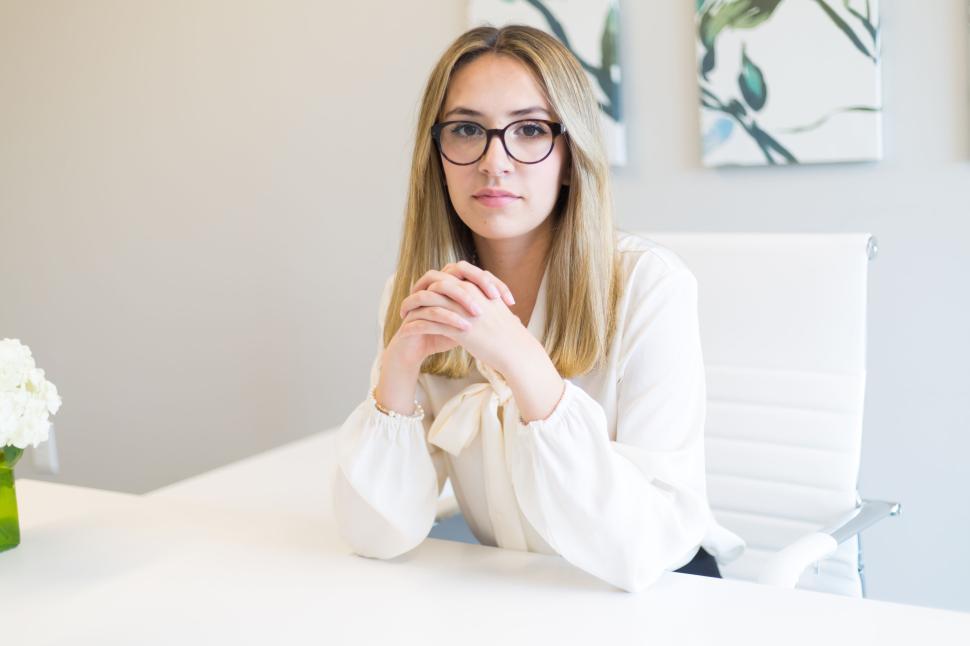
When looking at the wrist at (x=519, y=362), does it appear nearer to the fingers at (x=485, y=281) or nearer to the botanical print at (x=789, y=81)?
the fingers at (x=485, y=281)

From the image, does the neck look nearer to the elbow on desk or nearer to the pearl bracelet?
the pearl bracelet

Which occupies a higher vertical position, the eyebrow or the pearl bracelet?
the eyebrow

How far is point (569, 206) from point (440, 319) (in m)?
0.30

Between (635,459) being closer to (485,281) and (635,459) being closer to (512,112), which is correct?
(485,281)

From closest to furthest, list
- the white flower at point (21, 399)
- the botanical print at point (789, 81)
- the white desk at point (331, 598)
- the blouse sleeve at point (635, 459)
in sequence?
the white desk at point (331, 598), the blouse sleeve at point (635, 459), the white flower at point (21, 399), the botanical print at point (789, 81)

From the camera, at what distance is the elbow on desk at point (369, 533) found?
4.20 ft

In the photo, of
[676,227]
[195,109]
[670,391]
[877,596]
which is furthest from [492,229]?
[195,109]

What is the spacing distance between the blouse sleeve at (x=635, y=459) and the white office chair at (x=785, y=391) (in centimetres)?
25

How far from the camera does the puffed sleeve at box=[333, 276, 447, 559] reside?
1.32 metres

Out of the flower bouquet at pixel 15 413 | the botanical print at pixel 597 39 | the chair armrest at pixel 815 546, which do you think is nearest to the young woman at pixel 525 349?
the chair armrest at pixel 815 546

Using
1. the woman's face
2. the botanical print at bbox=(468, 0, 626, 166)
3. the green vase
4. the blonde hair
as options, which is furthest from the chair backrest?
the green vase

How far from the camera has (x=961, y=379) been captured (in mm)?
2303

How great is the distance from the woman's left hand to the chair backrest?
0.56 m

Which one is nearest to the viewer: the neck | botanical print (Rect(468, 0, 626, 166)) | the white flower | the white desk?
the white desk
